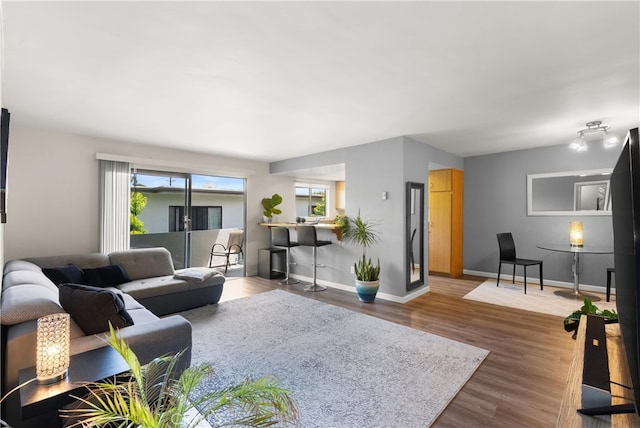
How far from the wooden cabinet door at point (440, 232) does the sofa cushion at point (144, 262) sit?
16.4 feet

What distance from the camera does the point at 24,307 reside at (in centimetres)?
185

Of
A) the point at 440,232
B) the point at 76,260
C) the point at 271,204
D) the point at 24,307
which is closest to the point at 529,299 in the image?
the point at 440,232

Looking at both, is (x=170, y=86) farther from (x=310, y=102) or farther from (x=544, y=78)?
(x=544, y=78)

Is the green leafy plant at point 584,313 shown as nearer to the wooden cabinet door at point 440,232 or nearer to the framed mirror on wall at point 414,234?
the framed mirror on wall at point 414,234

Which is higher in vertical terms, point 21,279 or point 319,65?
point 319,65

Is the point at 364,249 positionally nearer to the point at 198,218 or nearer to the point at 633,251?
the point at 198,218

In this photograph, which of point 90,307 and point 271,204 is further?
point 271,204

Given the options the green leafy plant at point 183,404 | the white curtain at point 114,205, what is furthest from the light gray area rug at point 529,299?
the white curtain at point 114,205

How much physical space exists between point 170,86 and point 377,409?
3.05m

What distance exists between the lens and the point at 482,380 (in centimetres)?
230

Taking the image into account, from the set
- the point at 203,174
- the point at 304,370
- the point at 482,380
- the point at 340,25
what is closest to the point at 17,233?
the point at 203,174

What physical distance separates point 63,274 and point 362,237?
12.4 ft

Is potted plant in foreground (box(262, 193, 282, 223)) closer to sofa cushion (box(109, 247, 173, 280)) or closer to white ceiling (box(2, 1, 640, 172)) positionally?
sofa cushion (box(109, 247, 173, 280))

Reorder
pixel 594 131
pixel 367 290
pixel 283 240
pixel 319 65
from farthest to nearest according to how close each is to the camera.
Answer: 1. pixel 283 240
2. pixel 367 290
3. pixel 594 131
4. pixel 319 65
